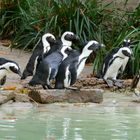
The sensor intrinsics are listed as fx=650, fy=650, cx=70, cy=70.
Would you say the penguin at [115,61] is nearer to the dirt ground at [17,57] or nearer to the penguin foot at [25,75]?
the dirt ground at [17,57]

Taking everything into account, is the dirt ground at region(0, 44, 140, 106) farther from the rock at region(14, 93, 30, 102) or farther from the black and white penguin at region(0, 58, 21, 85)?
the rock at region(14, 93, 30, 102)

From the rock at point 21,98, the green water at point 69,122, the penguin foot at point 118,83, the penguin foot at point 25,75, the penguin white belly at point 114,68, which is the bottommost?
the green water at point 69,122

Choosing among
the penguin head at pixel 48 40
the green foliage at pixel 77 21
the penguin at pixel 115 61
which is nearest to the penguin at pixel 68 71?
the penguin at pixel 115 61

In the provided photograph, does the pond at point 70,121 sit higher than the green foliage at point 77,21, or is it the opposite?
the green foliage at point 77,21

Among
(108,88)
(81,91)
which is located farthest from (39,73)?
(108,88)

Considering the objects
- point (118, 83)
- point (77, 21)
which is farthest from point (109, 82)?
point (77, 21)

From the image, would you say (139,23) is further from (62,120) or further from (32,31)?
(62,120)

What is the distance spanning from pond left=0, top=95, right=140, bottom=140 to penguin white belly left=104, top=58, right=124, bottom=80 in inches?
95.7

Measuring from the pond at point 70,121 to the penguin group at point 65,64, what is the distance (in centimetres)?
73

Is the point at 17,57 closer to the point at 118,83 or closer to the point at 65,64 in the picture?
the point at 118,83

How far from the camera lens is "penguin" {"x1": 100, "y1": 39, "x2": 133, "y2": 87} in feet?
38.6

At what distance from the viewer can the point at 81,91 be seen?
9383 mm

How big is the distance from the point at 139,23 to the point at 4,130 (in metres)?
6.95

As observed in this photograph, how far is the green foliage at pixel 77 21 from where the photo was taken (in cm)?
1391
